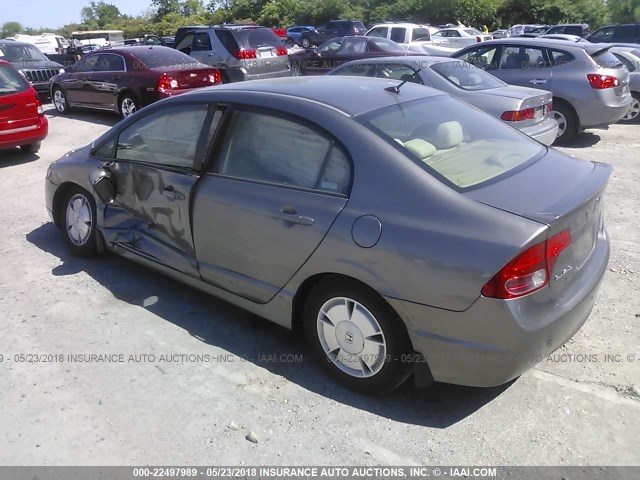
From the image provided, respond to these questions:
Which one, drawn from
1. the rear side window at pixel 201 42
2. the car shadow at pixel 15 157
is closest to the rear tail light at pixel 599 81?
the car shadow at pixel 15 157

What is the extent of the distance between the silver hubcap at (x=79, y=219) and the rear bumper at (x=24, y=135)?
4294 mm

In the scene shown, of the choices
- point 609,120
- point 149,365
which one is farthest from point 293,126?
point 609,120

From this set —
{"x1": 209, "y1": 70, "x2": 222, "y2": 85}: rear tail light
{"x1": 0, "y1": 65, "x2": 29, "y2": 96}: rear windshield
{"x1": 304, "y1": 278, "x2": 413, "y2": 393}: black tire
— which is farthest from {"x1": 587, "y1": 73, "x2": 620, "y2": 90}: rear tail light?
A: {"x1": 0, "y1": 65, "x2": 29, "y2": 96}: rear windshield

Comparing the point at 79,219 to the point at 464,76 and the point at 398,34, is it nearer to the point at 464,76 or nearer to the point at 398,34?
the point at 464,76

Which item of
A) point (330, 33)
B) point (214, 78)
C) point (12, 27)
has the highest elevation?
point (214, 78)

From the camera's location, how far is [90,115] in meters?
13.5

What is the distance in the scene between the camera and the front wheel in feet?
38.4

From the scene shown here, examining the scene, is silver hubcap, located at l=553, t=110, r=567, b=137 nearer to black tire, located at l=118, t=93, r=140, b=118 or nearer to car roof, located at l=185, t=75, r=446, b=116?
car roof, located at l=185, t=75, r=446, b=116

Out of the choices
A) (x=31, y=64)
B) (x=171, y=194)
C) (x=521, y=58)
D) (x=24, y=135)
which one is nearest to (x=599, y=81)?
(x=521, y=58)

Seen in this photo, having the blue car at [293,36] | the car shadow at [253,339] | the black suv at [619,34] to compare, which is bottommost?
the blue car at [293,36]

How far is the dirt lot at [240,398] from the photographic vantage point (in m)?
2.97

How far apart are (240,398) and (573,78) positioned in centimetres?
823

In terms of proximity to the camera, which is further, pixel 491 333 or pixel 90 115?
pixel 90 115

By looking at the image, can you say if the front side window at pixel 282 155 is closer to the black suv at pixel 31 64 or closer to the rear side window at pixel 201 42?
the rear side window at pixel 201 42
